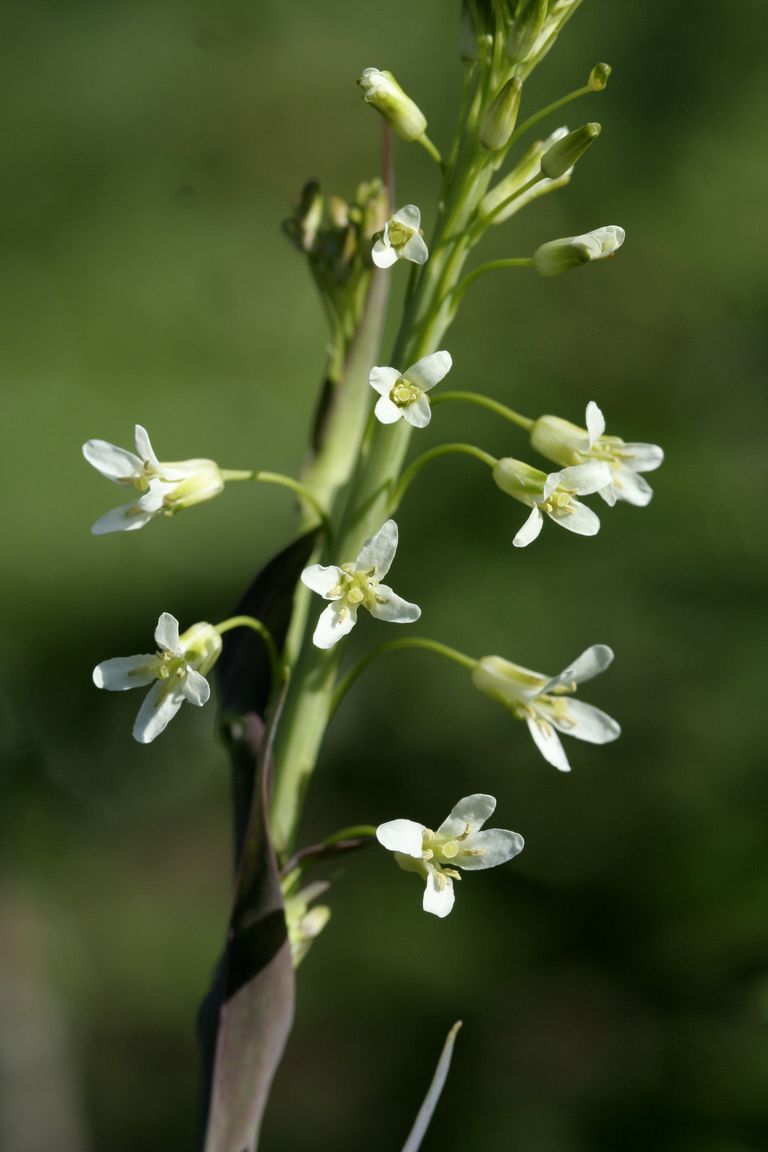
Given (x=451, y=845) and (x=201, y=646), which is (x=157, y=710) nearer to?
(x=201, y=646)

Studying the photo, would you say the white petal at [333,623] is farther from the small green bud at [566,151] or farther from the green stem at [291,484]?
the small green bud at [566,151]

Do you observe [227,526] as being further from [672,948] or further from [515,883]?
[672,948]

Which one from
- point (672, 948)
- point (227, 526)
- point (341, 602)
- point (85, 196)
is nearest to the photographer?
point (341, 602)

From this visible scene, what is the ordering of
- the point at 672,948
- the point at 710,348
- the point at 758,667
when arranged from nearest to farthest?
the point at 672,948
the point at 758,667
the point at 710,348

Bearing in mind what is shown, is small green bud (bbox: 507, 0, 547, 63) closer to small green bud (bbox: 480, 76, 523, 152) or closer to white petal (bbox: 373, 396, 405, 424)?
small green bud (bbox: 480, 76, 523, 152)

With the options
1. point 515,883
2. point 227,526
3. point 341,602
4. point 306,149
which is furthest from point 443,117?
point 341,602

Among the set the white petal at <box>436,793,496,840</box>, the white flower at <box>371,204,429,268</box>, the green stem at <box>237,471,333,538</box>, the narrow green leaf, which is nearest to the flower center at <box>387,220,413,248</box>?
the white flower at <box>371,204,429,268</box>

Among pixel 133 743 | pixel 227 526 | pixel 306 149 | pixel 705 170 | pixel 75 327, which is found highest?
pixel 705 170

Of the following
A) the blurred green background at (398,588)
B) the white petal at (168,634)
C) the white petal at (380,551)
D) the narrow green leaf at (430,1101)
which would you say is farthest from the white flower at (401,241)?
the blurred green background at (398,588)

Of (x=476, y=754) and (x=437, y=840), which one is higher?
(x=437, y=840)
